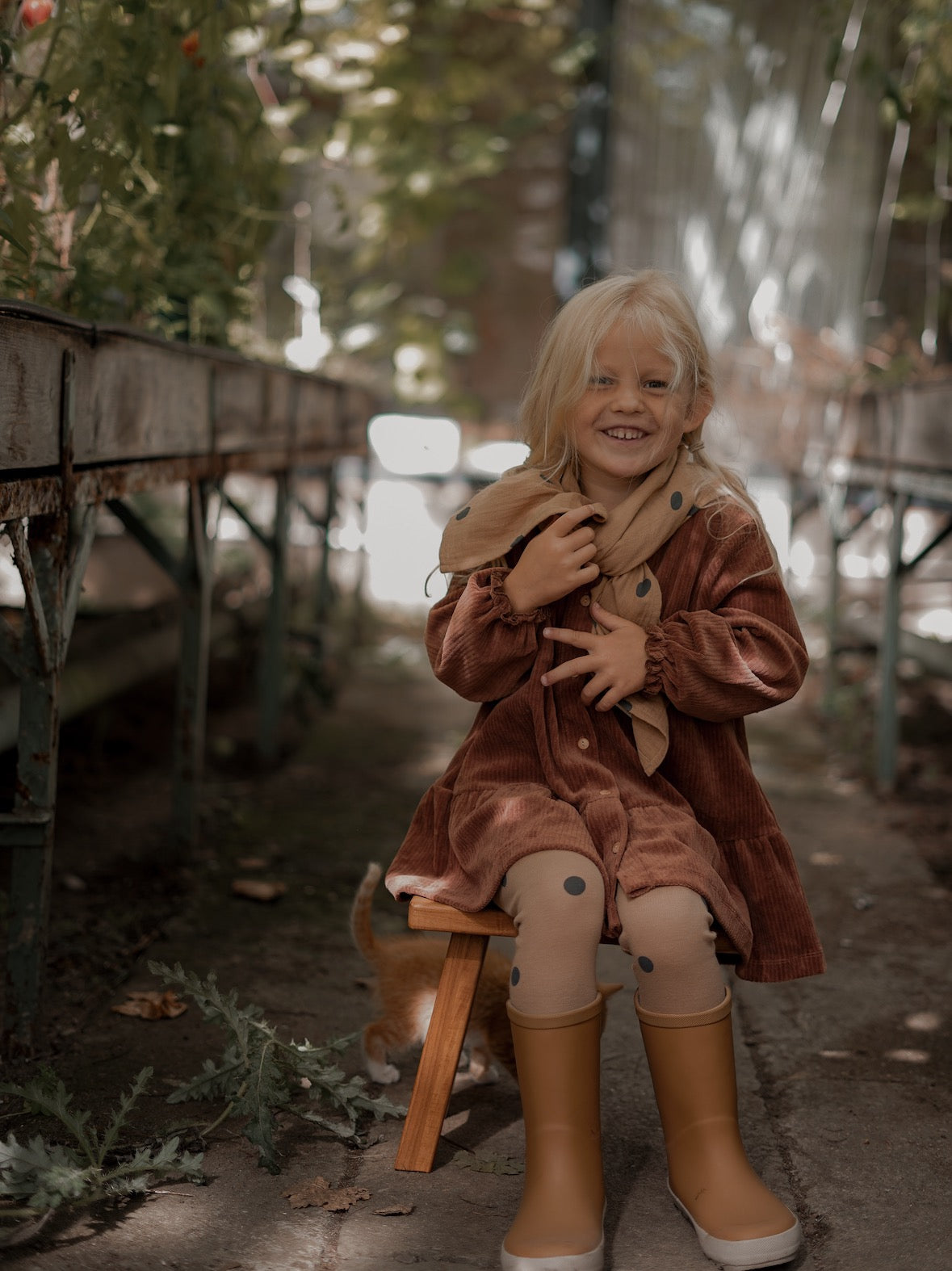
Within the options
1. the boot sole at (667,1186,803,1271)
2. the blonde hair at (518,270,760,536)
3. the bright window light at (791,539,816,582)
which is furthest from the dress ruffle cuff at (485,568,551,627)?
the bright window light at (791,539,816,582)

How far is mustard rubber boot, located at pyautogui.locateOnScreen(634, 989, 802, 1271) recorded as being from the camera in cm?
191

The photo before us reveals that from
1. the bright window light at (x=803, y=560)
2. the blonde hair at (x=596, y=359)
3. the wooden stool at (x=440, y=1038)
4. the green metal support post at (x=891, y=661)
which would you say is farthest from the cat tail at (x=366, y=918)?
the bright window light at (x=803, y=560)

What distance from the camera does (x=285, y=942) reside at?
10.7 ft

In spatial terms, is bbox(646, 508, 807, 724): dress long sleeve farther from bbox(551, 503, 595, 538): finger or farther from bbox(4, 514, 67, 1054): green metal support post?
bbox(4, 514, 67, 1054): green metal support post

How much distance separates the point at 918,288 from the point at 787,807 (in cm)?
606

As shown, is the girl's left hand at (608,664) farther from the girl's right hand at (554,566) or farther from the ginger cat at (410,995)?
the ginger cat at (410,995)

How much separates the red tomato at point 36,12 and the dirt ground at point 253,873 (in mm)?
1991

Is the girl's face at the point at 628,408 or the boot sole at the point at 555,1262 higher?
the girl's face at the point at 628,408

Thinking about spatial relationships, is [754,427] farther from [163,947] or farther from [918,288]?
[163,947]

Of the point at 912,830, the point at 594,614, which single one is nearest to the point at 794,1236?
the point at 594,614

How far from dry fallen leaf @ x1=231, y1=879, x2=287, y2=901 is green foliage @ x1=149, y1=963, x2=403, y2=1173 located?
1192 millimetres

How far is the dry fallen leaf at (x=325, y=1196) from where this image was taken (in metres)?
2.03

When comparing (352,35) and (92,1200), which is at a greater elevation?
(352,35)

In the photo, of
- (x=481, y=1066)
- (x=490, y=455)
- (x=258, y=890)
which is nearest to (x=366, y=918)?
(x=481, y=1066)
